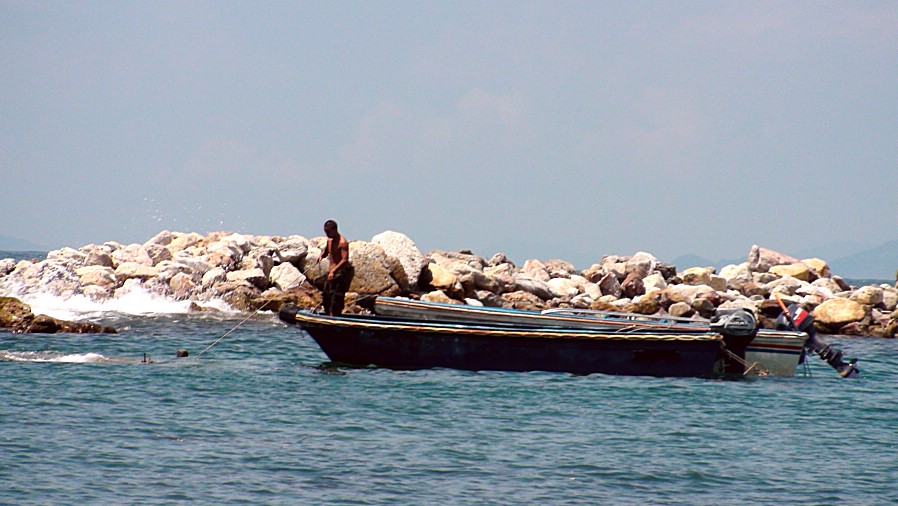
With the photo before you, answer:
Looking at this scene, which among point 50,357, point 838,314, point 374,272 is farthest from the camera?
point 838,314

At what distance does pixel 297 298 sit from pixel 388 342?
10.5 metres

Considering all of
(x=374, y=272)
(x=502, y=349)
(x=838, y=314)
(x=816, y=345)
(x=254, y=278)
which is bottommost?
(x=502, y=349)

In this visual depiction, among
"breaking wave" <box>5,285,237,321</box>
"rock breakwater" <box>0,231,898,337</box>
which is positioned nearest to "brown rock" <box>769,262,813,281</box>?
"rock breakwater" <box>0,231,898,337</box>

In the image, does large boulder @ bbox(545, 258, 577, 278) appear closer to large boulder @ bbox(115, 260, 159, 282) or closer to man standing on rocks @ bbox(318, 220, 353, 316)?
large boulder @ bbox(115, 260, 159, 282)

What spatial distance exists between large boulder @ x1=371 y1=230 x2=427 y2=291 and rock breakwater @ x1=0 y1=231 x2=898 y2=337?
1.2 inches

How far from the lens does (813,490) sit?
11047mm

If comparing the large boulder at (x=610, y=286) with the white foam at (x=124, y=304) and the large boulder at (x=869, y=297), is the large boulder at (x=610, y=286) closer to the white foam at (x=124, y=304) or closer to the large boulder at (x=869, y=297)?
the large boulder at (x=869, y=297)

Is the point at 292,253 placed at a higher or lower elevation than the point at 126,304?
higher

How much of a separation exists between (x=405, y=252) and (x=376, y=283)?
66.7 inches

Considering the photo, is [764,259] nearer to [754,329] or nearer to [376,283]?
[376,283]

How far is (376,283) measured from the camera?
28.4 m

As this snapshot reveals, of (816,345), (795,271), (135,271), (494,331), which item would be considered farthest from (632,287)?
(494,331)

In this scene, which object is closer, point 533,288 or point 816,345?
point 816,345

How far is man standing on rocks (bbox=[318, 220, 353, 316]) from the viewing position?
719 inches
